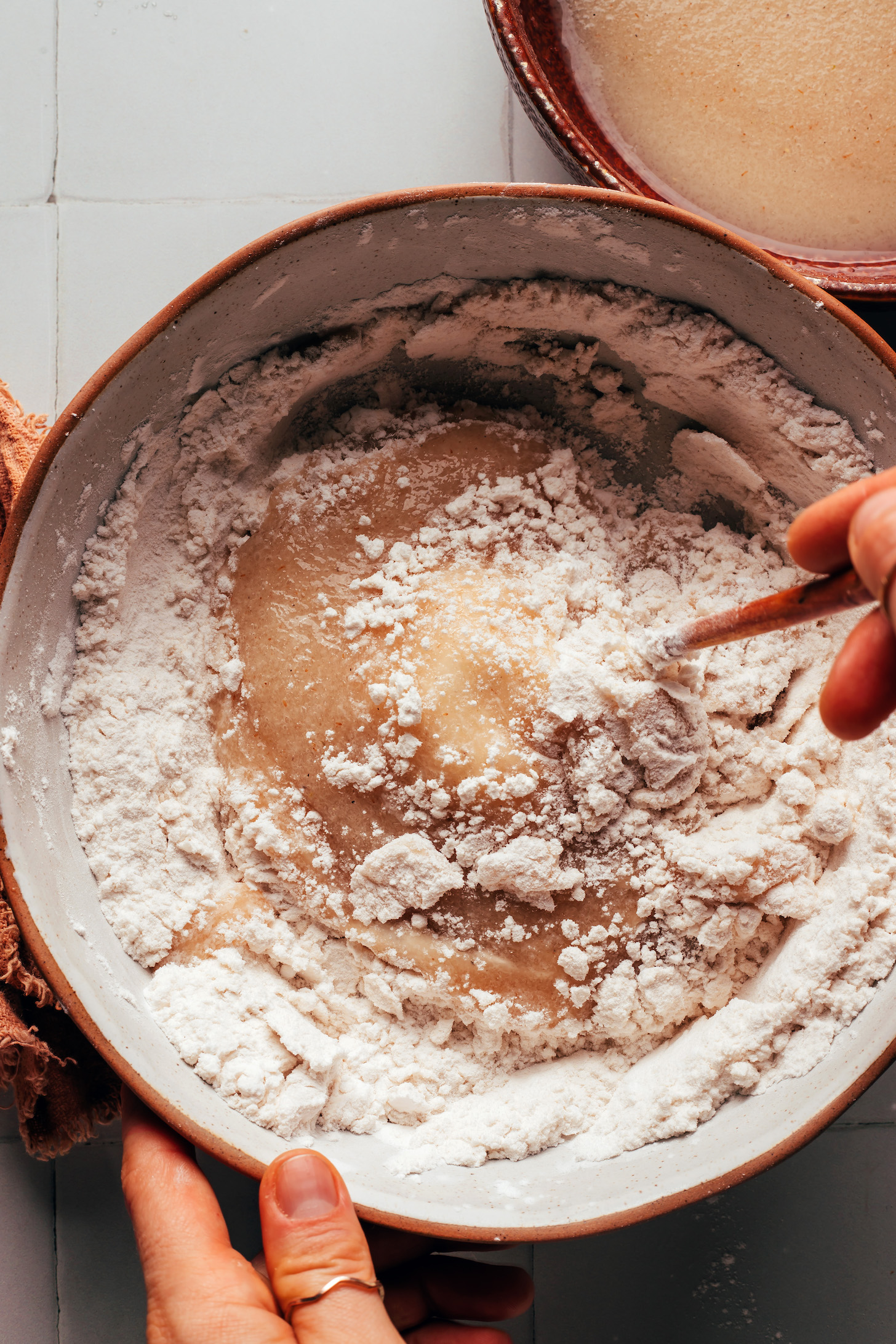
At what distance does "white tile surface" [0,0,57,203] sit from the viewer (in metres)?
1.05

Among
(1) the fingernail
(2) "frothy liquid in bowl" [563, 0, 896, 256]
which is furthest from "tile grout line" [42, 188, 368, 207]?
(1) the fingernail

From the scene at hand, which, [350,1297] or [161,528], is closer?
[350,1297]

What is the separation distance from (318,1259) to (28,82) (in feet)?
4.21

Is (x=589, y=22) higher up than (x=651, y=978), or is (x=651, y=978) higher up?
(x=589, y=22)

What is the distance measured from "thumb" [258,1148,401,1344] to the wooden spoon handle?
0.57 meters

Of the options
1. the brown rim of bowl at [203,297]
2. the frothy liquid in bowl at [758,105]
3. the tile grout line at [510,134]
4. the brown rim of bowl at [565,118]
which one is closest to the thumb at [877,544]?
the brown rim of bowl at [203,297]

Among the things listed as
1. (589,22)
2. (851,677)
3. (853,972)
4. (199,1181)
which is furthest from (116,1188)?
(589,22)

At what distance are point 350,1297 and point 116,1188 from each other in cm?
46

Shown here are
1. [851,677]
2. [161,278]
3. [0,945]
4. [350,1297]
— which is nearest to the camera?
[851,677]

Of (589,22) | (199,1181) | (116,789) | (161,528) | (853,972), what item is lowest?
(199,1181)

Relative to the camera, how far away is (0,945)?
0.86 m

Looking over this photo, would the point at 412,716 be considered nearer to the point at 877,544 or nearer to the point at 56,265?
the point at 877,544

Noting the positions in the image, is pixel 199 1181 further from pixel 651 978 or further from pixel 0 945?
pixel 651 978

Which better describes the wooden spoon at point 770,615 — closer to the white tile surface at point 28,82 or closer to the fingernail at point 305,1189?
the fingernail at point 305,1189
